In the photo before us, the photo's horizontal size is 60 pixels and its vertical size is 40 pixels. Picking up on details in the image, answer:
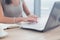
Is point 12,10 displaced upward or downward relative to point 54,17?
downward

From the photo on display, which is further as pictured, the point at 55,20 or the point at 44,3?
the point at 44,3

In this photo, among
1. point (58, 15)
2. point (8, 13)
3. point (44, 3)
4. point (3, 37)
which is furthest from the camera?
point (44, 3)

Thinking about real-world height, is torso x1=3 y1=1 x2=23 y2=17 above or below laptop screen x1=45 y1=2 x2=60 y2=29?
below

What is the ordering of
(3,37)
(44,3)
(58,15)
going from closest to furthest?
(3,37)
(58,15)
(44,3)

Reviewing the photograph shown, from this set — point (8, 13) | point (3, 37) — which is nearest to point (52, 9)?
point (3, 37)

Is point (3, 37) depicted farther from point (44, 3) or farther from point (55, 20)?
point (44, 3)

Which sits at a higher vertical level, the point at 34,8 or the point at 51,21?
the point at 51,21

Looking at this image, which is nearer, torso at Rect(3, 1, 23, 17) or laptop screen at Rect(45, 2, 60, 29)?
Answer: laptop screen at Rect(45, 2, 60, 29)

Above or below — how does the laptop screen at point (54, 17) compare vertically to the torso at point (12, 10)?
above

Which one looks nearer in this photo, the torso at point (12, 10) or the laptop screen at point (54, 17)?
the laptop screen at point (54, 17)

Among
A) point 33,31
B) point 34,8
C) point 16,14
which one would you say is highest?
point 33,31

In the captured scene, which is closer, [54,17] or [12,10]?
[54,17]

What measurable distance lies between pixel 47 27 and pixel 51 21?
1.8 inches

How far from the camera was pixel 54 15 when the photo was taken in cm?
98
